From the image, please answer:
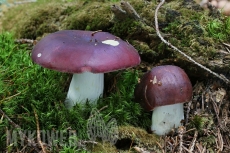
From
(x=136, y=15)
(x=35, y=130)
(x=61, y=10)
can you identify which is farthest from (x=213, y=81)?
(x=61, y=10)

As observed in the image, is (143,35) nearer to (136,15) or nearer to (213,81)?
(136,15)

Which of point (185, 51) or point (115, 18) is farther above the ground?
point (115, 18)

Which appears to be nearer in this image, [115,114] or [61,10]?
[115,114]

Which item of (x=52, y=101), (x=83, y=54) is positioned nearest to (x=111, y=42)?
(x=83, y=54)

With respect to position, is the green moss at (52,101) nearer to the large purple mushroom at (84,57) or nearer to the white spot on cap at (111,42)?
the large purple mushroom at (84,57)

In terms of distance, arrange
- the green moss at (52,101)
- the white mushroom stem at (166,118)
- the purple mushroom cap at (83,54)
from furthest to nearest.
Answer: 1. the white mushroom stem at (166,118)
2. the green moss at (52,101)
3. the purple mushroom cap at (83,54)

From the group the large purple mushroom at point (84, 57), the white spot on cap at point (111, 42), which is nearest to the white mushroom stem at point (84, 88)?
the large purple mushroom at point (84, 57)
